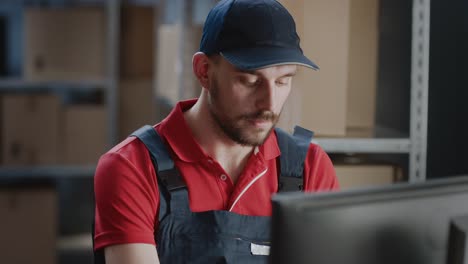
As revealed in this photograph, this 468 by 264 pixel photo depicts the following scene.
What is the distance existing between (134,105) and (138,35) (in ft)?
1.22

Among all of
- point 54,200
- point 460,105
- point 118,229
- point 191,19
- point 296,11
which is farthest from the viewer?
point 54,200

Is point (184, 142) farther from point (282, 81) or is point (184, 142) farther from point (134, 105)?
point (134, 105)

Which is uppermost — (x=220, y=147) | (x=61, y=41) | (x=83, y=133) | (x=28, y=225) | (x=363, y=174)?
(x=61, y=41)

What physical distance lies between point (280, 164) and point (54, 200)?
2638 mm

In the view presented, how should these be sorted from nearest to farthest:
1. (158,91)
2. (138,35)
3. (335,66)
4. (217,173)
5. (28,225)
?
(217,173), (335,66), (28,225), (158,91), (138,35)

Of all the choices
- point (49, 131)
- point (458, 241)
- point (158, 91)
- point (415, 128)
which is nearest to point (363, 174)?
point (415, 128)

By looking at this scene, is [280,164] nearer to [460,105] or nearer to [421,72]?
[421,72]

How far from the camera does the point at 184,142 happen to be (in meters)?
1.75

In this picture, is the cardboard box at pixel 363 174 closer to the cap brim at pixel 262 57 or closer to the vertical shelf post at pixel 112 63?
the cap brim at pixel 262 57

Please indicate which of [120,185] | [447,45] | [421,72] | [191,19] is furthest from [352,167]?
[191,19]

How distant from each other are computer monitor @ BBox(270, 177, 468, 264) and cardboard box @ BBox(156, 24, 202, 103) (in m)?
1.88

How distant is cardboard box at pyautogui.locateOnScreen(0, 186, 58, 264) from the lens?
165 inches

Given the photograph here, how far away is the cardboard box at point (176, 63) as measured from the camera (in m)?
Answer: 3.04

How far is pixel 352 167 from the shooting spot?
2143mm
